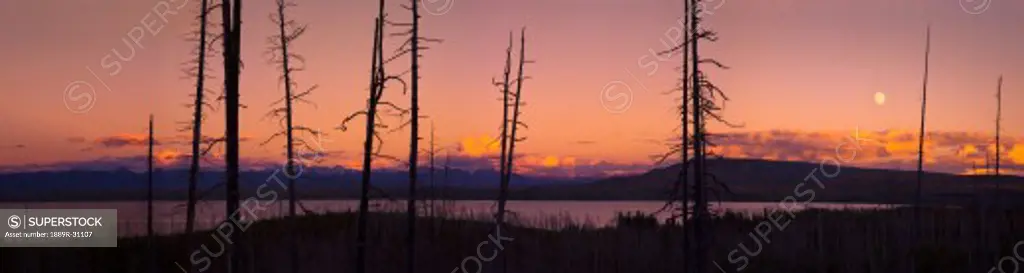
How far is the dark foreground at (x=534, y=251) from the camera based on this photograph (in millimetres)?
31862

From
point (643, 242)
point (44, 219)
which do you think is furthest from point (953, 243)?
point (44, 219)

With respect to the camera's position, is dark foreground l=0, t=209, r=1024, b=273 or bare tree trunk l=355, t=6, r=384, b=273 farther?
dark foreground l=0, t=209, r=1024, b=273

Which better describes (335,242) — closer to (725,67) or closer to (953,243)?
(725,67)

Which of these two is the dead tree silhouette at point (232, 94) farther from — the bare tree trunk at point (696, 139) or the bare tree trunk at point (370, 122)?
the bare tree trunk at point (696, 139)

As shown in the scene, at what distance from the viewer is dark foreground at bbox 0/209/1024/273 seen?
31.9 metres

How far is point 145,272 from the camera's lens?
30.5 meters

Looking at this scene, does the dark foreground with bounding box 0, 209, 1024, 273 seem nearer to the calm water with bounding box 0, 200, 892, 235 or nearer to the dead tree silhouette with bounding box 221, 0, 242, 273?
the calm water with bounding box 0, 200, 892, 235

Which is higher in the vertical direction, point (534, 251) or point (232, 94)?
point (232, 94)

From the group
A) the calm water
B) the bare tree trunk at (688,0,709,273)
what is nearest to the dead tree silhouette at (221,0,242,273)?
the calm water

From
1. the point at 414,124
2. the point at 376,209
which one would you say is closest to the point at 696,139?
the point at 414,124

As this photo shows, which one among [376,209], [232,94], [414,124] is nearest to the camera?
[232,94]

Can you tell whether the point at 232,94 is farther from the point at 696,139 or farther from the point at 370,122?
the point at 696,139

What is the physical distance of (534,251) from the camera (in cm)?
3616

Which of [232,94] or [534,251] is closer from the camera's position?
[232,94]
